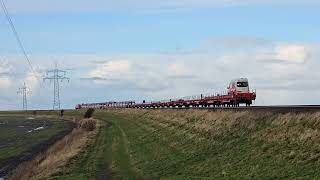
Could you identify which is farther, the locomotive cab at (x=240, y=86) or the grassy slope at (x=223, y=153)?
the locomotive cab at (x=240, y=86)

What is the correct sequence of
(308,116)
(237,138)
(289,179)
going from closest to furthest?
(289,179) → (308,116) → (237,138)

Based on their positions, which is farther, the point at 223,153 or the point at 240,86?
Answer: the point at 240,86

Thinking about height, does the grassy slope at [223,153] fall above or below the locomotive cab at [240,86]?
below

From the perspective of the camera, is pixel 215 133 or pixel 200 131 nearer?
pixel 215 133

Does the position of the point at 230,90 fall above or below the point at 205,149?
above

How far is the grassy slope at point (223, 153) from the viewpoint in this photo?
80.0 feet

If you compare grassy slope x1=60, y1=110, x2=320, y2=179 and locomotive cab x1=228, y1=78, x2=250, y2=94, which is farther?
locomotive cab x1=228, y1=78, x2=250, y2=94

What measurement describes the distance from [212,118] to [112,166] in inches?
416

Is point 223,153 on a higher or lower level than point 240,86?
lower

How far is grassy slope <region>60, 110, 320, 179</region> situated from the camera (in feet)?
80.0

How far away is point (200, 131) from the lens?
42.9 meters

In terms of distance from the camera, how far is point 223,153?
3139cm

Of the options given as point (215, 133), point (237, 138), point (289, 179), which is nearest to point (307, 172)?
point (289, 179)

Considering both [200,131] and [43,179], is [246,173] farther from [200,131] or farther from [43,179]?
[200,131]
